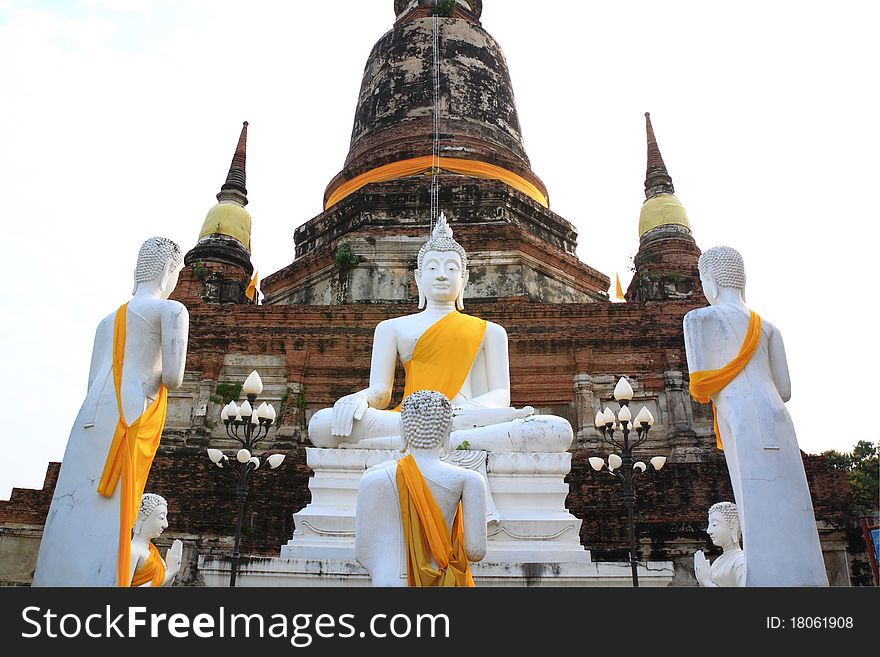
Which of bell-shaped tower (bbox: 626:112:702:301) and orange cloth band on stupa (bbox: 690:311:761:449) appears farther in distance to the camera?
bell-shaped tower (bbox: 626:112:702:301)

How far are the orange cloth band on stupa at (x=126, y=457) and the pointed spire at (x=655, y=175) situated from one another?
657 inches

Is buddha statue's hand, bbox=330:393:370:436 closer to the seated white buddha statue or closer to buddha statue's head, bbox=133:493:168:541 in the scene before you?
the seated white buddha statue

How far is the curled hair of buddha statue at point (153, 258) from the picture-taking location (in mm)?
5527

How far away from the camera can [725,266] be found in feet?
18.3

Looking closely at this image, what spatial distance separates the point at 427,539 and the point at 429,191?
545 inches

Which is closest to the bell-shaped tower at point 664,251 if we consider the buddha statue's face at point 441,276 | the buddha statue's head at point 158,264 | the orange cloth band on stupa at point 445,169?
the orange cloth band on stupa at point 445,169

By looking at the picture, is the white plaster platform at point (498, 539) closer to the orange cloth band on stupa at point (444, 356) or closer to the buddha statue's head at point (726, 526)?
the buddha statue's head at point (726, 526)

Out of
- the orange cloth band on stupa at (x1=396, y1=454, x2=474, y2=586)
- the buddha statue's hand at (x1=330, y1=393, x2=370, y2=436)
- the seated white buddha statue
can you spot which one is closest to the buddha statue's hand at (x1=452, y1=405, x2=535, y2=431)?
the seated white buddha statue

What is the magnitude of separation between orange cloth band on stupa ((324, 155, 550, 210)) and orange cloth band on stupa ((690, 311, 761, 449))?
42.5ft

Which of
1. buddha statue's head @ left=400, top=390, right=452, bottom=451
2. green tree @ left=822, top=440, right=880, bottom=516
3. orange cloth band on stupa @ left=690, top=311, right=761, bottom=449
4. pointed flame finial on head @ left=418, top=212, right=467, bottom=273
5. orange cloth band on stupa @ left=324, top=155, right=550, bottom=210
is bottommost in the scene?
buddha statue's head @ left=400, top=390, right=452, bottom=451

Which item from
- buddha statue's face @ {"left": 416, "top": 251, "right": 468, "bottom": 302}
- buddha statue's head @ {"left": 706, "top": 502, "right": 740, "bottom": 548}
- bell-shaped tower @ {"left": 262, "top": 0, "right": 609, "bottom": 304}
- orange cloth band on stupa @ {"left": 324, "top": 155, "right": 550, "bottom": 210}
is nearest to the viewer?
buddha statue's head @ {"left": 706, "top": 502, "right": 740, "bottom": 548}

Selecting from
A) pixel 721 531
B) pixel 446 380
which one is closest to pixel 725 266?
pixel 721 531

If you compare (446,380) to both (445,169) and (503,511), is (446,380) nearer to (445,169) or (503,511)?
(503,511)

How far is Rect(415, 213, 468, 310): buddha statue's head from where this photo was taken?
8117mm
